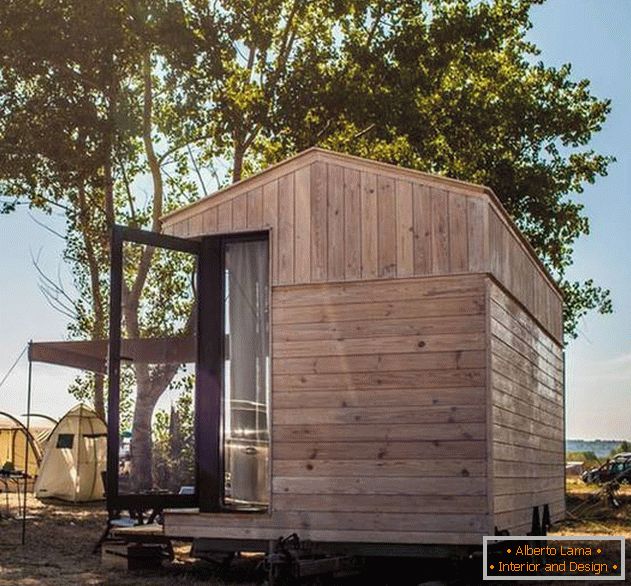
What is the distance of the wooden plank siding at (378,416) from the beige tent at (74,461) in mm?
9711

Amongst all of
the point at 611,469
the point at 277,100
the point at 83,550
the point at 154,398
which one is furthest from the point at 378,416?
the point at 611,469

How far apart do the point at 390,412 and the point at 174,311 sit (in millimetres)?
5006

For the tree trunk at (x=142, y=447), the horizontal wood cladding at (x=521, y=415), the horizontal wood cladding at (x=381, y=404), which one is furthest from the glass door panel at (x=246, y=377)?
the horizontal wood cladding at (x=521, y=415)

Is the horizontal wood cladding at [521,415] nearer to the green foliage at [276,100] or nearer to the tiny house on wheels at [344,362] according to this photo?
the tiny house on wheels at [344,362]

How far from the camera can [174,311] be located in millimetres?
12898

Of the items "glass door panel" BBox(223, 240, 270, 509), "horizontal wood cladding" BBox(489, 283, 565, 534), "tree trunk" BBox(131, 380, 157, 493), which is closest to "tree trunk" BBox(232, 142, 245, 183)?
"horizontal wood cladding" BBox(489, 283, 565, 534)

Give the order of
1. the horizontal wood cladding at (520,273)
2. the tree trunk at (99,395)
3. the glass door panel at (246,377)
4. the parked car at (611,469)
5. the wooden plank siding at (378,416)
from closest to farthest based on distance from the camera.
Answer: the wooden plank siding at (378,416) → the horizontal wood cladding at (520,273) → the glass door panel at (246,377) → the tree trunk at (99,395) → the parked car at (611,469)

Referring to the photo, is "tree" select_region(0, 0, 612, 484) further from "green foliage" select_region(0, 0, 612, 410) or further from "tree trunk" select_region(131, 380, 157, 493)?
"tree trunk" select_region(131, 380, 157, 493)

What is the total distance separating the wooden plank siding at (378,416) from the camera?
26.9ft

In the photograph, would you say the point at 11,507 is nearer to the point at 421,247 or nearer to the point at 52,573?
the point at 52,573

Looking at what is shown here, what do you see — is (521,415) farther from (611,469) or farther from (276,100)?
(611,469)

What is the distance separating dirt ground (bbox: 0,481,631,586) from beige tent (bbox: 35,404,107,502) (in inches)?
18.6

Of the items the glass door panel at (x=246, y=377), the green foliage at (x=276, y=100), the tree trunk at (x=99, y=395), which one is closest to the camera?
the glass door panel at (x=246, y=377)

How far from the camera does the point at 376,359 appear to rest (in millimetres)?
8516
